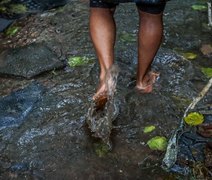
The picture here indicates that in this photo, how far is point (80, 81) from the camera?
367cm

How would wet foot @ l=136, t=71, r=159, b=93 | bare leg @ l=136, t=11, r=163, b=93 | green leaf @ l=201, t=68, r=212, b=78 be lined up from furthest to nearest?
green leaf @ l=201, t=68, r=212, b=78
wet foot @ l=136, t=71, r=159, b=93
bare leg @ l=136, t=11, r=163, b=93

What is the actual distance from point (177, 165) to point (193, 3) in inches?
119

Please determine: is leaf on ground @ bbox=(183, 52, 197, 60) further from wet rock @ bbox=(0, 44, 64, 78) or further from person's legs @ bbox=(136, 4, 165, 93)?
wet rock @ bbox=(0, 44, 64, 78)

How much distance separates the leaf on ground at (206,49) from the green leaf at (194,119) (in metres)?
1.14

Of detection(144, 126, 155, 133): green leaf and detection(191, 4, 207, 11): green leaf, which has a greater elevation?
detection(144, 126, 155, 133): green leaf

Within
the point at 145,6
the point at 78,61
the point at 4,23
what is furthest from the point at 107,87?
the point at 4,23

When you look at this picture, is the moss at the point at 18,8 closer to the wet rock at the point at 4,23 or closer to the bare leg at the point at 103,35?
the wet rock at the point at 4,23

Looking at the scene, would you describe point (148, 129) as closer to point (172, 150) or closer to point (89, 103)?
point (172, 150)

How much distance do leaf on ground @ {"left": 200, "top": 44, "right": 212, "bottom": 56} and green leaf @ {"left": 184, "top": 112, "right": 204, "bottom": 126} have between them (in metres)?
1.14

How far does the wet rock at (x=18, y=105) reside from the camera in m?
3.23

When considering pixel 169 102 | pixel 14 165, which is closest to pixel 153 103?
pixel 169 102

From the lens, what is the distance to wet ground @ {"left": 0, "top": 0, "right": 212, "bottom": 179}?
9.07 ft

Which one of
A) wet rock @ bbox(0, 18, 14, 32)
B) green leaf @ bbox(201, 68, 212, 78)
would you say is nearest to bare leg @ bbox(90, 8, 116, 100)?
green leaf @ bbox(201, 68, 212, 78)

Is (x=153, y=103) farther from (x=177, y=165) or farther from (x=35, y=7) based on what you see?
(x=35, y=7)
